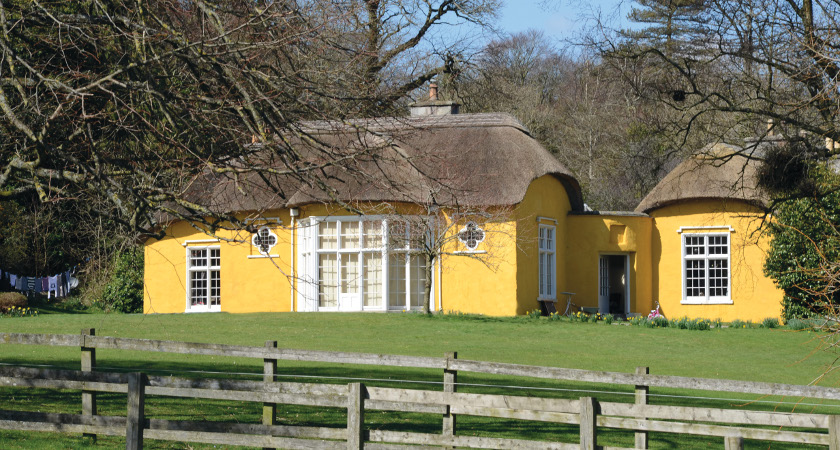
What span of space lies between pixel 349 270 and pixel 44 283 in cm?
1981

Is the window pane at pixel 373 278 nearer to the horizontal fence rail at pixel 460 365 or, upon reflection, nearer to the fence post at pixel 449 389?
the horizontal fence rail at pixel 460 365

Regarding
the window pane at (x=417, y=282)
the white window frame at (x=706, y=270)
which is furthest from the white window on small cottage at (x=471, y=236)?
the white window frame at (x=706, y=270)

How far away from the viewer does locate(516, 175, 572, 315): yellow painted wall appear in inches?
989

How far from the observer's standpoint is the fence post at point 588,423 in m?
7.43

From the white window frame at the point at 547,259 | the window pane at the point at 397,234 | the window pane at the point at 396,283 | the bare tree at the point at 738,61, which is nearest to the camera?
the bare tree at the point at 738,61

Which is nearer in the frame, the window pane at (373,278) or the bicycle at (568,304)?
the window pane at (373,278)

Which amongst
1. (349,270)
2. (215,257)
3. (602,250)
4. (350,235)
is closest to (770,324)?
(602,250)

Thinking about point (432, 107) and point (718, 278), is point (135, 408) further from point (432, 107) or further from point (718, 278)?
point (718, 278)

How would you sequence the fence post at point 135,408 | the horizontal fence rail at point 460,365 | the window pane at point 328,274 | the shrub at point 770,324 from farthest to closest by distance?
1. the window pane at point 328,274
2. the shrub at point 770,324
3. the horizontal fence rail at point 460,365
4. the fence post at point 135,408

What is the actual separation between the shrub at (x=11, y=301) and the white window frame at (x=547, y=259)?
15081 millimetres

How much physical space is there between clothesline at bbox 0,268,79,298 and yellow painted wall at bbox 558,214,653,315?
1849cm

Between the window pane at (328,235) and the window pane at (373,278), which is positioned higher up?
the window pane at (328,235)

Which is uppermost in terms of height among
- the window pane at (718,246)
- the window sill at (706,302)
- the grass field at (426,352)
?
the window pane at (718,246)

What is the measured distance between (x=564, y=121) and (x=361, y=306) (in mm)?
22852
